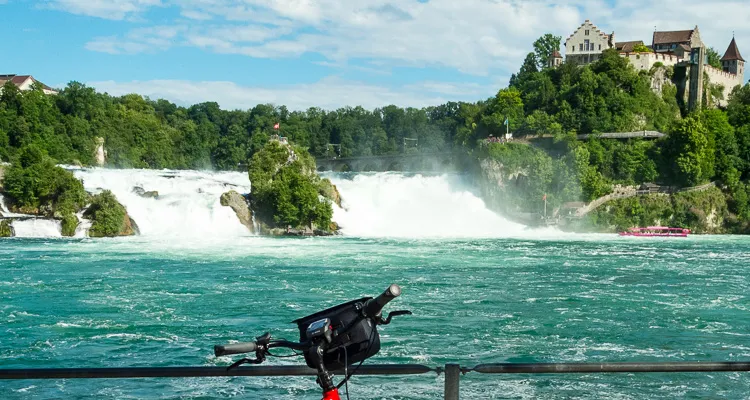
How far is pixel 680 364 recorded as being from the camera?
363 cm

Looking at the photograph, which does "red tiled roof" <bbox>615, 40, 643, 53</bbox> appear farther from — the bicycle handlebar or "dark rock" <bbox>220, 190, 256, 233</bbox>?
the bicycle handlebar

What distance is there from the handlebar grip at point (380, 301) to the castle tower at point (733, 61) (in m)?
68.6

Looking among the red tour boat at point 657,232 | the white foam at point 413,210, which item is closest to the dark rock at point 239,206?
the white foam at point 413,210

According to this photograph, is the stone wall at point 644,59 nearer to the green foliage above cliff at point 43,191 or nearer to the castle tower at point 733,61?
the castle tower at point 733,61

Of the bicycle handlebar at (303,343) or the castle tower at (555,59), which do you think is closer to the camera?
the bicycle handlebar at (303,343)

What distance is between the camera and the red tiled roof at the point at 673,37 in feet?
205

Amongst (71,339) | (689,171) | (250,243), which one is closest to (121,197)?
(250,243)

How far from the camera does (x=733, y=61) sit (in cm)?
6494

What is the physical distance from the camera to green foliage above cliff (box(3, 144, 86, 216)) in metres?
36.0

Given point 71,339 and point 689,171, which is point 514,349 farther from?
point 689,171

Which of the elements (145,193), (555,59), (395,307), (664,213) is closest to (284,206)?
(145,193)

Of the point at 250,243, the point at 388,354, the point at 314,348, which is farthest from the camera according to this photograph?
the point at 250,243

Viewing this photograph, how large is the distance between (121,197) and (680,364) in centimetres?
3682

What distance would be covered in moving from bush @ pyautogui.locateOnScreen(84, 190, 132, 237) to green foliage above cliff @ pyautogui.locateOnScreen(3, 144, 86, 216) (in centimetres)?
78
